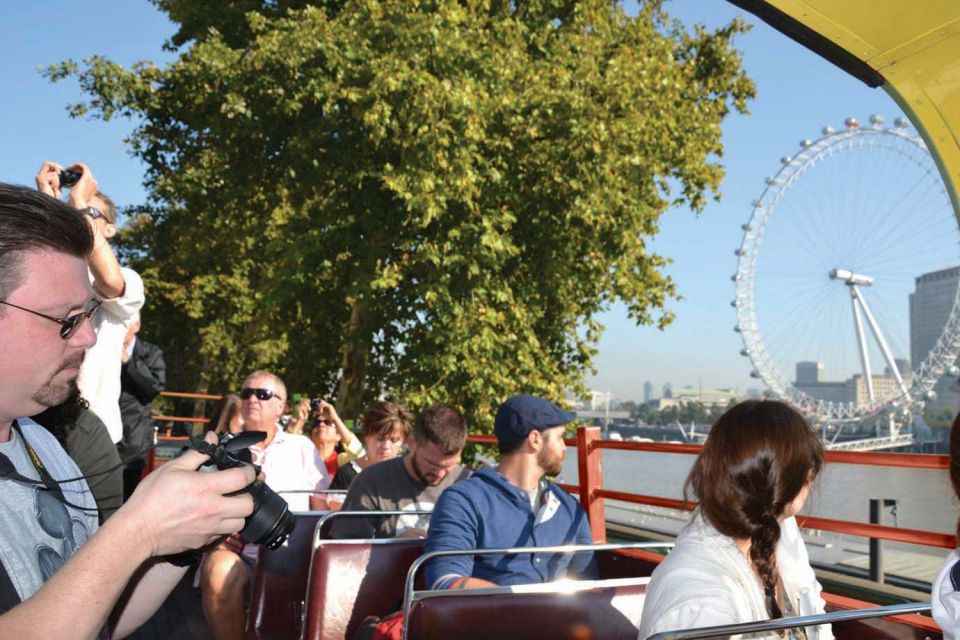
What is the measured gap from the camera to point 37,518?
1287 millimetres

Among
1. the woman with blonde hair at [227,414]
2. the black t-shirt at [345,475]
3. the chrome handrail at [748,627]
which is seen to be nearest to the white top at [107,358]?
the chrome handrail at [748,627]

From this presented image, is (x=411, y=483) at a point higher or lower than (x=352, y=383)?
lower

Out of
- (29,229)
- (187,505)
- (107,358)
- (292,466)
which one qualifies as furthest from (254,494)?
(292,466)

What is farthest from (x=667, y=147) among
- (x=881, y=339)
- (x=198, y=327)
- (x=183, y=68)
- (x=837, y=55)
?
(x=881, y=339)

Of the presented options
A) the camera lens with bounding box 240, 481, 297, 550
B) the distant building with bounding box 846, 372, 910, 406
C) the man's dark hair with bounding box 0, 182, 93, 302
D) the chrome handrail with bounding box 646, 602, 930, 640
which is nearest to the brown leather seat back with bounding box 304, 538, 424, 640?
the chrome handrail with bounding box 646, 602, 930, 640

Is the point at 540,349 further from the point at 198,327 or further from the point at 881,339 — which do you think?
the point at 881,339

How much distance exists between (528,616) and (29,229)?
5.21ft

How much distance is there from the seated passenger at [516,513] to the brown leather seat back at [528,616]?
0.54 meters

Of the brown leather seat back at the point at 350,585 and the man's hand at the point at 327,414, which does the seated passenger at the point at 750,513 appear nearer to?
the brown leather seat back at the point at 350,585

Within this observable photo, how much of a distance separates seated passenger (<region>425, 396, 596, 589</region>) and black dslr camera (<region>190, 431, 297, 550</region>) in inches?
62.3

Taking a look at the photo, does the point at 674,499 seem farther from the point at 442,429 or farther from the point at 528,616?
the point at 528,616

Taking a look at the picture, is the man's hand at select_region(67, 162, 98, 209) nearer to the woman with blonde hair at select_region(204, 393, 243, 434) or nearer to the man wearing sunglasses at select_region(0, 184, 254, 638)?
the man wearing sunglasses at select_region(0, 184, 254, 638)

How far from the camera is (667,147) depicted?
1164 cm

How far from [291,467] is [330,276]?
22.2ft
